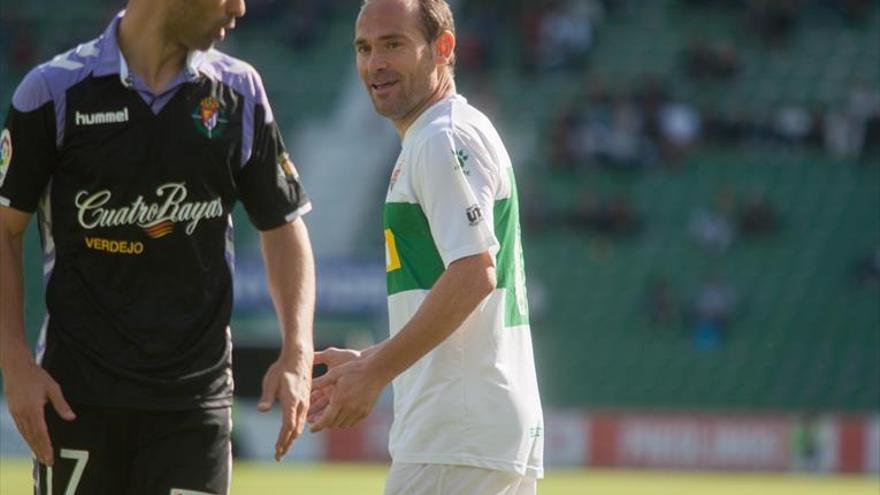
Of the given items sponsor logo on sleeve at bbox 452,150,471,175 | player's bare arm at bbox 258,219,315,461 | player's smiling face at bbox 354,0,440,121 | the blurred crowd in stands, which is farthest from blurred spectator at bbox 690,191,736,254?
sponsor logo on sleeve at bbox 452,150,471,175

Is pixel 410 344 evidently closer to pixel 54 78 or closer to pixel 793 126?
pixel 54 78

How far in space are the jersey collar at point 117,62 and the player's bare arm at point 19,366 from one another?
1.48 ft

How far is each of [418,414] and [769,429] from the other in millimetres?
18053

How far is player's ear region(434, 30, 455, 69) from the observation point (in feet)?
15.3

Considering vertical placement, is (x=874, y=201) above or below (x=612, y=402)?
above

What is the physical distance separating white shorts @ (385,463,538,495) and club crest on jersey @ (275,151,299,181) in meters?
0.92

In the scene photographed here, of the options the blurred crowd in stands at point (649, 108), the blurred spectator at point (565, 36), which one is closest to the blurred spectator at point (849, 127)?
the blurred crowd in stands at point (649, 108)

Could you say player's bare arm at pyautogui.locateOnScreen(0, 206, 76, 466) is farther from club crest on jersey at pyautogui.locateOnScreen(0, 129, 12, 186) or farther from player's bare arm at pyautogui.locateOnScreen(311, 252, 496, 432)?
player's bare arm at pyautogui.locateOnScreen(311, 252, 496, 432)

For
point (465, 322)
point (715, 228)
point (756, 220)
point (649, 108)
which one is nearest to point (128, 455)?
point (465, 322)

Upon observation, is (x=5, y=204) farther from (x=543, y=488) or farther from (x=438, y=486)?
(x=543, y=488)

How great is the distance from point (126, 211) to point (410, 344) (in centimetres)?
89

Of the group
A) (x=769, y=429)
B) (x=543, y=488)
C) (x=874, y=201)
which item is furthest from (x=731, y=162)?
(x=543, y=488)

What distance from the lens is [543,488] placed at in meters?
16.1

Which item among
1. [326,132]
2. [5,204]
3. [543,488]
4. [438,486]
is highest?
[5,204]
